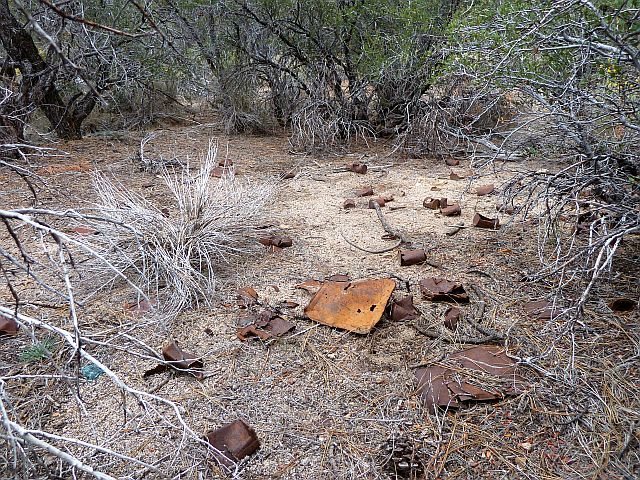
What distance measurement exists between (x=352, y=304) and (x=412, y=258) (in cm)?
69

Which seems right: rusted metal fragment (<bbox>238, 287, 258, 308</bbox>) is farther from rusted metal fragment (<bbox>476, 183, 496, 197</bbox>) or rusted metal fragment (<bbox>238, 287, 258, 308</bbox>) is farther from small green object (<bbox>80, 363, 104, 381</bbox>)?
rusted metal fragment (<bbox>476, 183, 496, 197</bbox>)

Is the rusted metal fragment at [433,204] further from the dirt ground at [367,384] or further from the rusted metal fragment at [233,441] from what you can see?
the rusted metal fragment at [233,441]

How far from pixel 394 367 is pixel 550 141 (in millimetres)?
1873

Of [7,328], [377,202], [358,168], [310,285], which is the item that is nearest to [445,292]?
[310,285]

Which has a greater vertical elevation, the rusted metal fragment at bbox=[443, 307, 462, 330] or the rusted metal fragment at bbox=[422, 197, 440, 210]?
the rusted metal fragment at bbox=[443, 307, 462, 330]

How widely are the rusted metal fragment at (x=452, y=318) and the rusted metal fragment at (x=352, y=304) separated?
305mm

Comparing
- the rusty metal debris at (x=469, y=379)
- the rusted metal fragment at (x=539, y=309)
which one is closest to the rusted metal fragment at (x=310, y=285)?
the rusty metal debris at (x=469, y=379)

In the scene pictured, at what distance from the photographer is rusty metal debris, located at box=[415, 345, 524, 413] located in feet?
6.92

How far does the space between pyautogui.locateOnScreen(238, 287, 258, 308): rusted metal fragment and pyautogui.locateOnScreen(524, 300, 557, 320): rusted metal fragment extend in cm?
142

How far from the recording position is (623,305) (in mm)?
2553

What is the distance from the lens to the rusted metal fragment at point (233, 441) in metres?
1.88

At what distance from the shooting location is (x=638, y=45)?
2.60 meters

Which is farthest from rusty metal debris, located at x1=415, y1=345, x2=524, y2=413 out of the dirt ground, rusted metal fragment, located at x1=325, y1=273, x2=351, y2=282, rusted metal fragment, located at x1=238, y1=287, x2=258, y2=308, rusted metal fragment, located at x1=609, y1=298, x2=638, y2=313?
rusted metal fragment, located at x1=238, y1=287, x2=258, y2=308

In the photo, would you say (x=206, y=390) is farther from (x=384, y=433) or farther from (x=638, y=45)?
(x=638, y=45)
